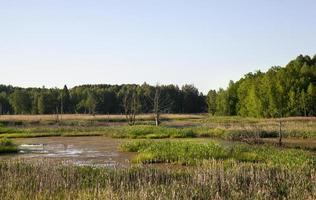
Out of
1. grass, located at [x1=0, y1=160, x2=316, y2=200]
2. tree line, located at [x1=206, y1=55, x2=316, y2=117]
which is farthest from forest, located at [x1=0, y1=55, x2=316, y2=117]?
grass, located at [x1=0, y1=160, x2=316, y2=200]

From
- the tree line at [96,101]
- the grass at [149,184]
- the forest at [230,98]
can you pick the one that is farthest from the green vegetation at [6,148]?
the tree line at [96,101]

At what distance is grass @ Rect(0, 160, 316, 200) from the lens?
1210cm

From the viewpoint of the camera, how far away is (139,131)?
2035 inches

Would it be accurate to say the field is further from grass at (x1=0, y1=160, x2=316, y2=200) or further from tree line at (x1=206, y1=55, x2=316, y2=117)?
tree line at (x1=206, y1=55, x2=316, y2=117)

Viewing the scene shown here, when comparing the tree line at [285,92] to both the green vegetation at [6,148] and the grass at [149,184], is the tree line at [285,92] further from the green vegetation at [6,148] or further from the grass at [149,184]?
the grass at [149,184]

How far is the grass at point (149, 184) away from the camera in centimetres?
1210

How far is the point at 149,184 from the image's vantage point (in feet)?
43.6

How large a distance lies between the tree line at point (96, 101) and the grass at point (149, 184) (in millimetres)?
106532

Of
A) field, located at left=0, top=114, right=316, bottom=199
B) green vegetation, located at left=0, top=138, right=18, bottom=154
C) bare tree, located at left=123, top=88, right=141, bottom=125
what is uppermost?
bare tree, located at left=123, top=88, right=141, bottom=125

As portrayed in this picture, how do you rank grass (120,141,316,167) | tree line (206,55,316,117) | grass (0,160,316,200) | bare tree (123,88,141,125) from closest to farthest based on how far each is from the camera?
grass (0,160,316,200), grass (120,141,316,167), bare tree (123,88,141,125), tree line (206,55,316,117)

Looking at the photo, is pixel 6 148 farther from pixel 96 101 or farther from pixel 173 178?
pixel 96 101

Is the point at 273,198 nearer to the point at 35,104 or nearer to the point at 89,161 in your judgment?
the point at 89,161

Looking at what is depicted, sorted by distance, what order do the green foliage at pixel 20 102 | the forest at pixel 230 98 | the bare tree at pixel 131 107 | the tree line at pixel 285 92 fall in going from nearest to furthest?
the bare tree at pixel 131 107
the tree line at pixel 285 92
the forest at pixel 230 98
the green foliage at pixel 20 102

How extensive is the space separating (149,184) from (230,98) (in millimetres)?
108422
